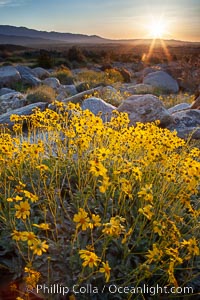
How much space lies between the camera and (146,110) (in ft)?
29.6

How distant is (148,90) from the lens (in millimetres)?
17812

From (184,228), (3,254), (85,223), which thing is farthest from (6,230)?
(184,228)


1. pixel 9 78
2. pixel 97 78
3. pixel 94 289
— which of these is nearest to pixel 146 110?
pixel 94 289

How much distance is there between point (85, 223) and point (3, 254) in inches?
50.6

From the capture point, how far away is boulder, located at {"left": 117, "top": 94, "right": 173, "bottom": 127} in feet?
29.4

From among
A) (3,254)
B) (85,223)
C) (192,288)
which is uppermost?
(85,223)

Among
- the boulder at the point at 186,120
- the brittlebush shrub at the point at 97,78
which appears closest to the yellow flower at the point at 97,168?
the boulder at the point at 186,120

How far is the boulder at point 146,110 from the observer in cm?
896

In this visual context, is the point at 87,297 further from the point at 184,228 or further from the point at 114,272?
the point at 184,228

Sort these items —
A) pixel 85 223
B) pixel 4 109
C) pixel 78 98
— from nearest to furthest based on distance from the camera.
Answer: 1. pixel 85 223
2. pixel 78 98
3. pixel 4 109

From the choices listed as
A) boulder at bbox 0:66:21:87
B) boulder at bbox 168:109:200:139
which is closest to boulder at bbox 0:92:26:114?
boulder at bbox 168:109:200:139

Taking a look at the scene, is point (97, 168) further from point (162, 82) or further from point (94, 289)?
point (162, 82)

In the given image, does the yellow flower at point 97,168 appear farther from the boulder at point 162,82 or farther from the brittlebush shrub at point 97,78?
the boulder at point 162,82

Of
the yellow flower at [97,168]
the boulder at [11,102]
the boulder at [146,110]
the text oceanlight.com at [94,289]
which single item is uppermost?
the yellow flower at [97,168]
